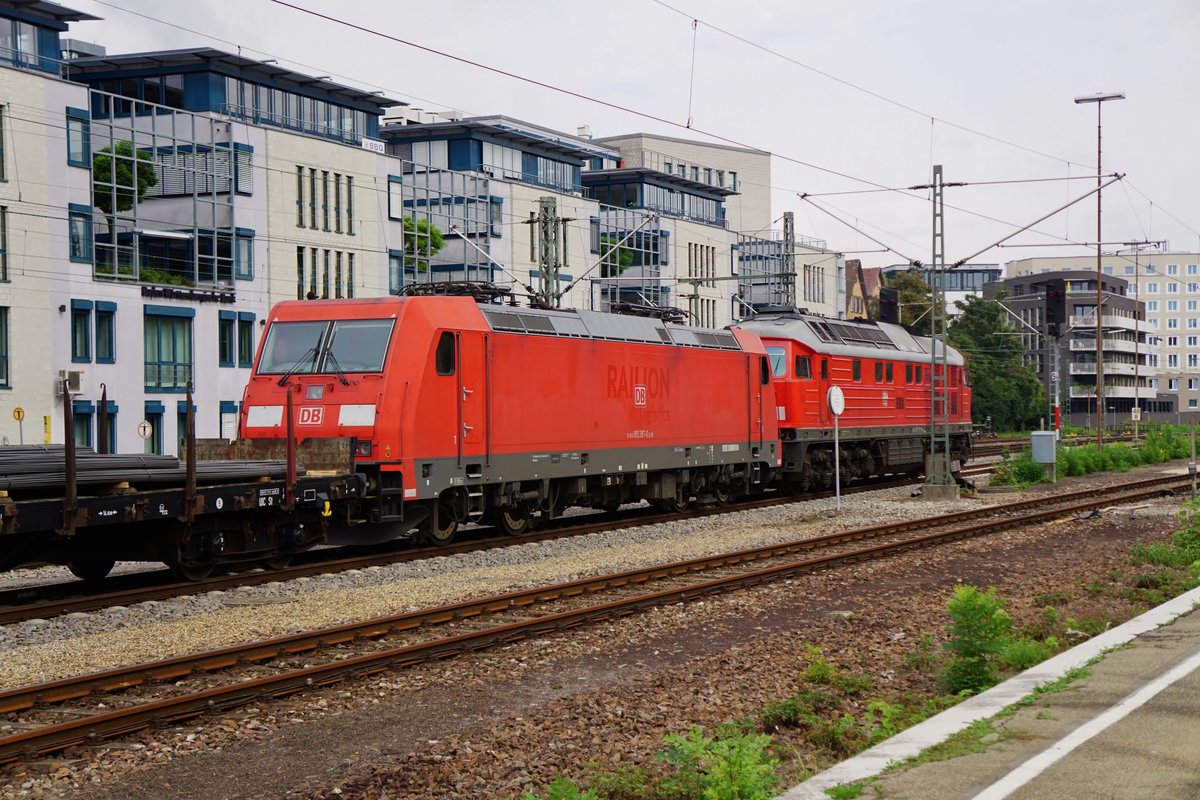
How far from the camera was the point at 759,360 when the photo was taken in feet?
99.5

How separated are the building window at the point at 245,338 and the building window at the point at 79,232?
23.1 ft

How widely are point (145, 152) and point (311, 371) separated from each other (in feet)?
112

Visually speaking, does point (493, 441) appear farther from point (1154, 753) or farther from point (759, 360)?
point (1154, 753)

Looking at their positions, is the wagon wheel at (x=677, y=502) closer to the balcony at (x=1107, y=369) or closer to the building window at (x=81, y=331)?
the building window at (x=81, y=331)

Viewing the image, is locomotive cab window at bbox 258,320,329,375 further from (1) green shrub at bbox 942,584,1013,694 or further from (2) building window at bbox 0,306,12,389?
(2) building window at bbox 0,306,12,389

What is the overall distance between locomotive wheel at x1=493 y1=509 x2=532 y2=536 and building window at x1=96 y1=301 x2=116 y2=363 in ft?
85.2

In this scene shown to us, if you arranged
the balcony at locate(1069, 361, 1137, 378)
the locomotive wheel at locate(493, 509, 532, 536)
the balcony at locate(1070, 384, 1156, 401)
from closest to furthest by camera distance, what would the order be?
the locomotive wheel at locate(493, 509, 532, 536) < the balcony at locate(1070, 384, 1156, 401) < the balcony at locate(1069, 361, 1137, 378)

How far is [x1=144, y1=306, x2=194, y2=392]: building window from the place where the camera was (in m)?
46.1

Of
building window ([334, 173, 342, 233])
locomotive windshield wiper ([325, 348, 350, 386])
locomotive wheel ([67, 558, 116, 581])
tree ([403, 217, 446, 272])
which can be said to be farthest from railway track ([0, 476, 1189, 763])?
tree ([403, 217, 446, 272])

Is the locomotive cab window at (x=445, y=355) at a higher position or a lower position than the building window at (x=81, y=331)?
lower

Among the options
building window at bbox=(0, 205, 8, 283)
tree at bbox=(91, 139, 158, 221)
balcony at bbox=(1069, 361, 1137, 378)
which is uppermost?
tree at bbox=(91, 139, 158, 221)

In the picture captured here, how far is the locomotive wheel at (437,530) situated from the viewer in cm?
2064

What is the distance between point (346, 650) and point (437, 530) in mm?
8491

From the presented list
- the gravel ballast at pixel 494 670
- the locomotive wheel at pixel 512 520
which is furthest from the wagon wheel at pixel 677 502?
the gravel ballast at pixel 494 670
